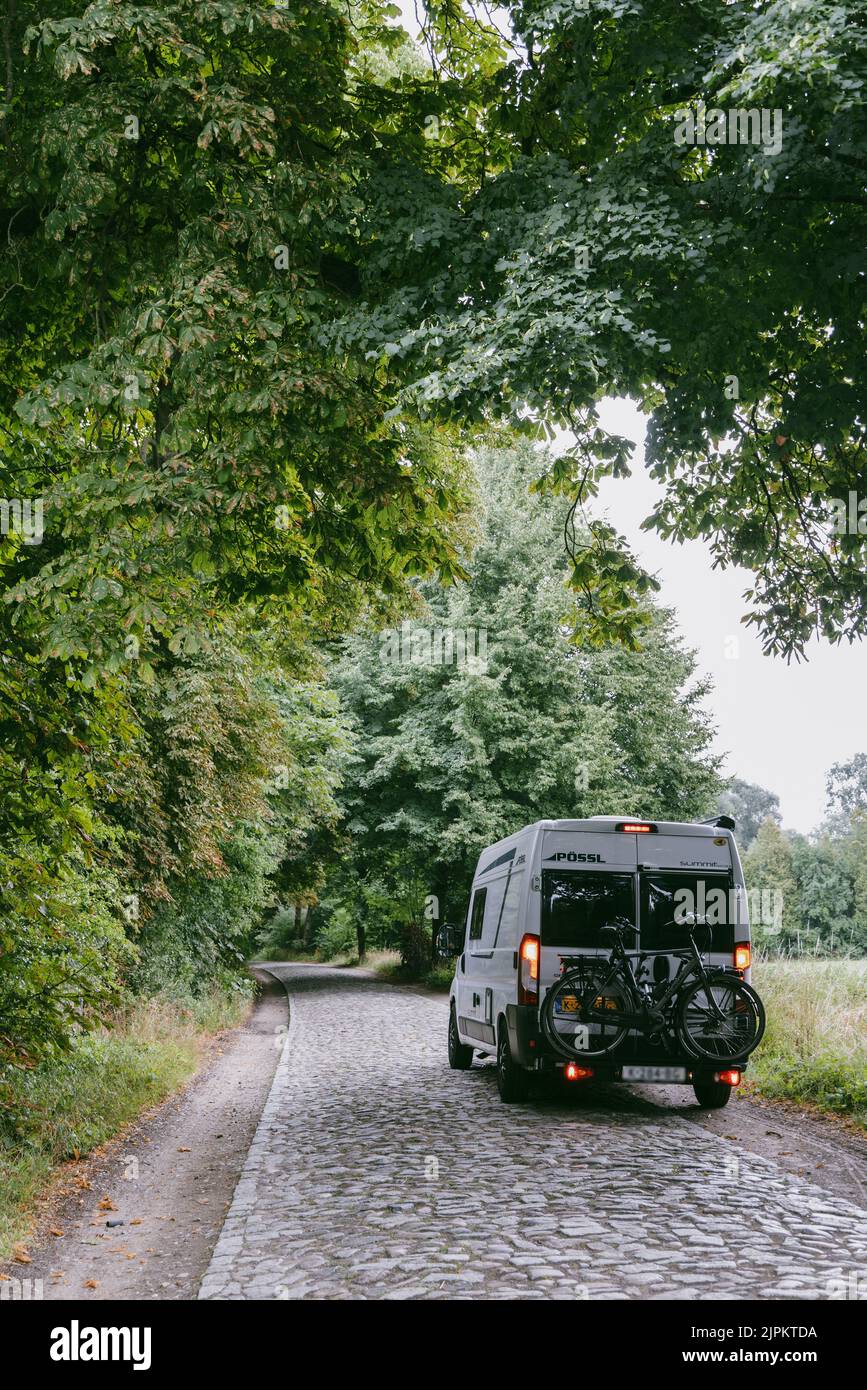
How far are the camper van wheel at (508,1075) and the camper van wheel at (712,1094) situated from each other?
1.66 meters

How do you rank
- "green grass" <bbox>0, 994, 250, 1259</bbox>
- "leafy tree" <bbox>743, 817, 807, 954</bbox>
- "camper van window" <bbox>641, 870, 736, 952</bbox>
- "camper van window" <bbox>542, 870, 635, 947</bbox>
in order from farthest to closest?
"leafy tree" <bbox>743, 817, 807, 954</bbox>
"camper van window" <bbox>641, 870, 736, 952</bbox>
"camper van window" <bbox>542, 870, 635, 947</bbox>
"green grass" <bbox>0, 994, 250, 1259</bbox>

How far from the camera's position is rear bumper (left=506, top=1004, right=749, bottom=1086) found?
9.61 meters

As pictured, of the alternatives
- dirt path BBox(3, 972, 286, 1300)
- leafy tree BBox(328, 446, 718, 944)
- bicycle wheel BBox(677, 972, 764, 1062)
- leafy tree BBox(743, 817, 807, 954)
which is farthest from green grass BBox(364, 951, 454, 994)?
leafy tree BBox(743, 817, 807, 954)

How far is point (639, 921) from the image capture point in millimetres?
10156

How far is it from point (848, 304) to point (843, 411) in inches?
28.8

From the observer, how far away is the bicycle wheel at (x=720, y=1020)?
9.53 metres

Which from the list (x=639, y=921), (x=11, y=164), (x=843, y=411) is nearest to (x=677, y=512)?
(x=843, y=411)

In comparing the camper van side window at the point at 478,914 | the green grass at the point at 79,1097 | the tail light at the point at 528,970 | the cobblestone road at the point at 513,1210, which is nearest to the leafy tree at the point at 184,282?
the green grass at the point at 79,1097

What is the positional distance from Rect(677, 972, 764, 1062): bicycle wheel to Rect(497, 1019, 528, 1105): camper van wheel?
1734 millimetres

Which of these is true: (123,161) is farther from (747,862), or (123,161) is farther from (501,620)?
(747,862)

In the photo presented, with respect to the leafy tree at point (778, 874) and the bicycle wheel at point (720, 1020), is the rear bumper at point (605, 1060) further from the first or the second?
the leafy tree at point (778, 874)

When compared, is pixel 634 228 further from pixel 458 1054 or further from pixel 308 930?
pixel 308 930

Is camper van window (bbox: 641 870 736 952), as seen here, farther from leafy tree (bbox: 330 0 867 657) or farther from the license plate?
leafy tree (bbox: 330 0 867 657)
